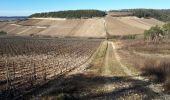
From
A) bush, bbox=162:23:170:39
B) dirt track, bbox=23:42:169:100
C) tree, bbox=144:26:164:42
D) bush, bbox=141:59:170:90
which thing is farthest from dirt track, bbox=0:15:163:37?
dirt track, bbox=23:42:169:100

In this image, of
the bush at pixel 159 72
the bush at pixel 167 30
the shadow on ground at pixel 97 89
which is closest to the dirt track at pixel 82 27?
the bush at pixel 167 30

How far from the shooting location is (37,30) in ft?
582

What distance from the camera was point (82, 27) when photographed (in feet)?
568

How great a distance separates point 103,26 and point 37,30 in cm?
2938

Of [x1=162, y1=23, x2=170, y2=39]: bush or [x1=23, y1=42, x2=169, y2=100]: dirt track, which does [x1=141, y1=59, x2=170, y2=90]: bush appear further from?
[x1=162, y1=23, x2=170, y2=39]: bush

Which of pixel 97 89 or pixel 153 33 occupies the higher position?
pixel 97 89

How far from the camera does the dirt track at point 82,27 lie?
162 m

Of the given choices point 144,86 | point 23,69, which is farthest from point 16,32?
point 144,86

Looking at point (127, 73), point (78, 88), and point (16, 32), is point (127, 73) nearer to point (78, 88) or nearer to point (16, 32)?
point (78, 88)

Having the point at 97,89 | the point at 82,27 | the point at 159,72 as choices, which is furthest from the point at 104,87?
the point at 82,27

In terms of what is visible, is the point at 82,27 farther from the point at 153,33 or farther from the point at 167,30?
the point at 167,30

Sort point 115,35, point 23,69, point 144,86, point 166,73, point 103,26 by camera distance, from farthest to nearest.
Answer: point 103,26 → point 115,35 → point 23,69 → point 166,73 → point 144,86

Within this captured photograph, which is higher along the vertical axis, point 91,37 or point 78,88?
point 78,88

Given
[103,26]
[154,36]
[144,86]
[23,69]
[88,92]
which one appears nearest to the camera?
[88,92]
